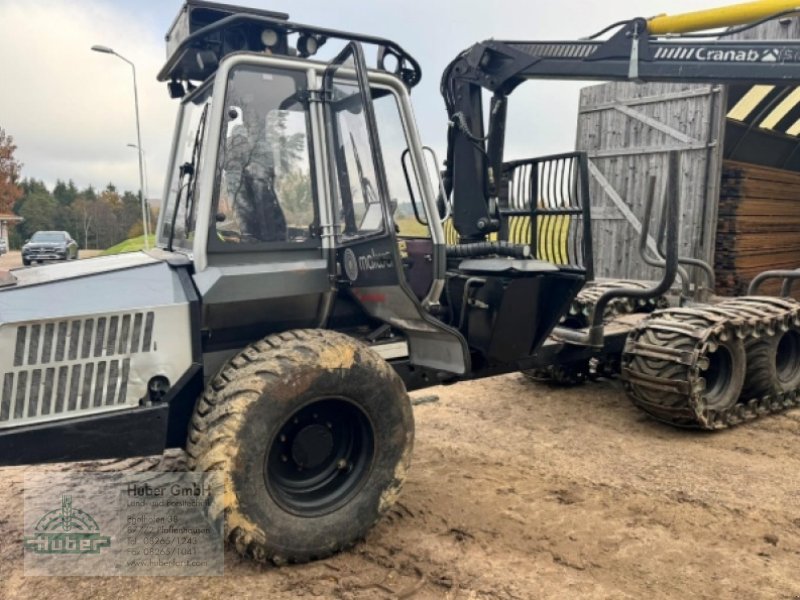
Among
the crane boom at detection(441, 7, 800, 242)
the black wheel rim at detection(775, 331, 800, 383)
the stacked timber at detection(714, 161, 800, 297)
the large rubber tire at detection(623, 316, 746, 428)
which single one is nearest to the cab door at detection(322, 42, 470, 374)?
the crane boom at detection(441, 7, 800, 242)

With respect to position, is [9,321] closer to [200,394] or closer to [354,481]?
[200,394]

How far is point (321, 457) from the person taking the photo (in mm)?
3633

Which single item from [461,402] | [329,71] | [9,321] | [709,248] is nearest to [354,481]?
[9,321]

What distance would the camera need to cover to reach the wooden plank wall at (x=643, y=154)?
9516 millimetres

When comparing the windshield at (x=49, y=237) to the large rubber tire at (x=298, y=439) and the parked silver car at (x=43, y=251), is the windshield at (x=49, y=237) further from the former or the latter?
the large rubber tire at (x=298, y=439)

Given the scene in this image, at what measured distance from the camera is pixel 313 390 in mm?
3361

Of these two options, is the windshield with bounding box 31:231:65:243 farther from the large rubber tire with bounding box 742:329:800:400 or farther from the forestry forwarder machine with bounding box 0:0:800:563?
the large rubber tire with bounding box 742:329:800:400

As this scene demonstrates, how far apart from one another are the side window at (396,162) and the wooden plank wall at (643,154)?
5.96 m

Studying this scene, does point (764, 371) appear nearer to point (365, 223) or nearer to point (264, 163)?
point (365, 223)

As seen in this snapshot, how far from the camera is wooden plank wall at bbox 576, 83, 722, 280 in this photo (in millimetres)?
9516

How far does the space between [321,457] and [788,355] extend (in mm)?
4862


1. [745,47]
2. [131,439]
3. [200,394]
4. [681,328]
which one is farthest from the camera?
[681,328]

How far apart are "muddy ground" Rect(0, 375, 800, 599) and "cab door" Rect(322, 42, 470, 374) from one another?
973 millimetres

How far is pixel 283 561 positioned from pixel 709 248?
8145 millimetres
